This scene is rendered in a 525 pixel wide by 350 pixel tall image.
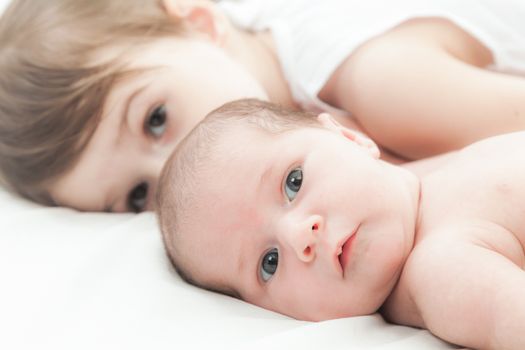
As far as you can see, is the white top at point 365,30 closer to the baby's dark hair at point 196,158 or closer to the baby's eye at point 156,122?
the baby's eye at point 156,122

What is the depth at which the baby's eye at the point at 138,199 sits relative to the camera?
4.42ft

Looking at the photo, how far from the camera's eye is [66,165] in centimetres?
129

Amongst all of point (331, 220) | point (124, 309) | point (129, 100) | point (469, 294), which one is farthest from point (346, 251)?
point (129, 100)

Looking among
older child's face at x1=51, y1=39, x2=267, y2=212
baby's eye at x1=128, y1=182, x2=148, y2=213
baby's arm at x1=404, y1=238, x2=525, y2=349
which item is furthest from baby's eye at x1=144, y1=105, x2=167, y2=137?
baby's arm at x1=404, y1=238, x2=525, y2=349

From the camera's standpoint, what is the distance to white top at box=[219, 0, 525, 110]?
138 cm

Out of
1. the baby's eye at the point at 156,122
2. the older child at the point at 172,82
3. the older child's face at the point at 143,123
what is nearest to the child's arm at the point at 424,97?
the older child at the point at 172,82

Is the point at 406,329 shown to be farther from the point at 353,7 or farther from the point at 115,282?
the point at 353,7

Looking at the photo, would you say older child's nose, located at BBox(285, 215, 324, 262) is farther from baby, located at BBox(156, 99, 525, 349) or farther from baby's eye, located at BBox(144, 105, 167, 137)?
baby's eye, located at BBox(144, 105, 167, 137)

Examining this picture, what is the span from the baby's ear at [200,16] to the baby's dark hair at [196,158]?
19.8 inches

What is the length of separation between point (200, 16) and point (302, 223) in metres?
0.77

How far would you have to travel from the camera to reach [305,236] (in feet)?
2.79

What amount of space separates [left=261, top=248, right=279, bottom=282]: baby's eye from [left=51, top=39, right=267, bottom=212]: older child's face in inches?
16.5

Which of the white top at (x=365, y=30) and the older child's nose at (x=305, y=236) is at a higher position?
the white top at (x=365, y=30)

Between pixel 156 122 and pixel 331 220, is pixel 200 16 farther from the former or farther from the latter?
pixel 331 220
